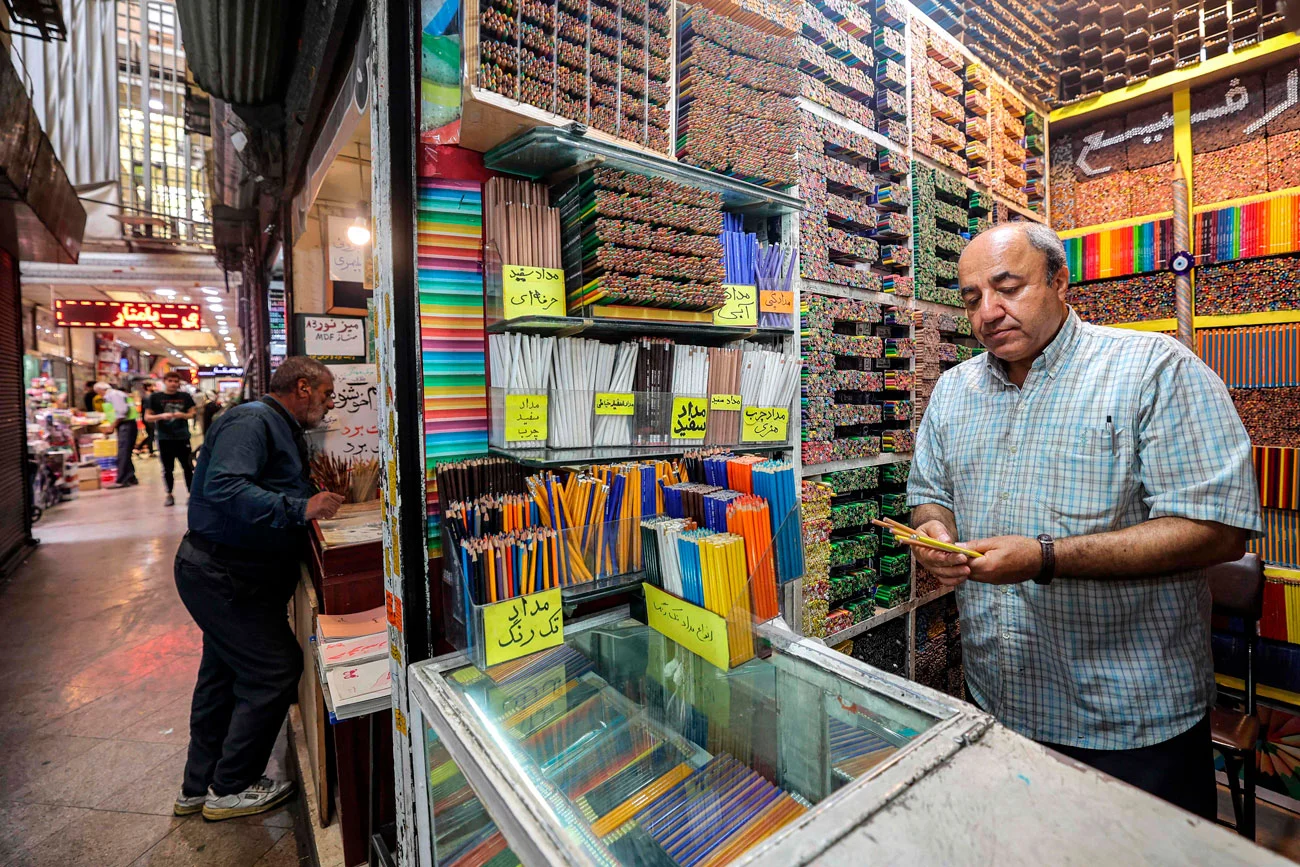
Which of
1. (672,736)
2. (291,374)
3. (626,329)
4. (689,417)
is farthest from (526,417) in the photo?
(291,374)

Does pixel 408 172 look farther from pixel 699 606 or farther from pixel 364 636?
pixel 364 636

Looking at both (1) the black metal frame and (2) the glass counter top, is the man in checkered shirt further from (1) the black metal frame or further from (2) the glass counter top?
(1) the black metal frame

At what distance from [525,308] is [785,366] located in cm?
104

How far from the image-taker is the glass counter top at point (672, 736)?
3.06 feet

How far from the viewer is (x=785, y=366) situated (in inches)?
90.0

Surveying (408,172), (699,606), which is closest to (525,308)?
(408,172)

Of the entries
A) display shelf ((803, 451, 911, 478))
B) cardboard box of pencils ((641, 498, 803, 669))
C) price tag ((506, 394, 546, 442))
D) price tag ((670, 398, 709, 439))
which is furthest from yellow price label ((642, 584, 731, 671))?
display shelf ((803, 451, 911, 478))

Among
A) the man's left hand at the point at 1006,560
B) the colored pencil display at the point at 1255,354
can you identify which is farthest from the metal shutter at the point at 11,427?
the colored pencil display at the point at 1255,354

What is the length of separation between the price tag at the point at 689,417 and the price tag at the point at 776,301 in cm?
48

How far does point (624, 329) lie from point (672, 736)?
1.10 metres

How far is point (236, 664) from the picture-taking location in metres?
2.57

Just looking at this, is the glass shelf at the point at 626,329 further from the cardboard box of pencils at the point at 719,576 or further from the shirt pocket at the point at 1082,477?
the shirt pocket at the point at 1082,477

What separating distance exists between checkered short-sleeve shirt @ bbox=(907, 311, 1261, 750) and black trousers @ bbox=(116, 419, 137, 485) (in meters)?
13.3

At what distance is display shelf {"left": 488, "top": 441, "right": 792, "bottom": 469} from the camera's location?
1659mm
